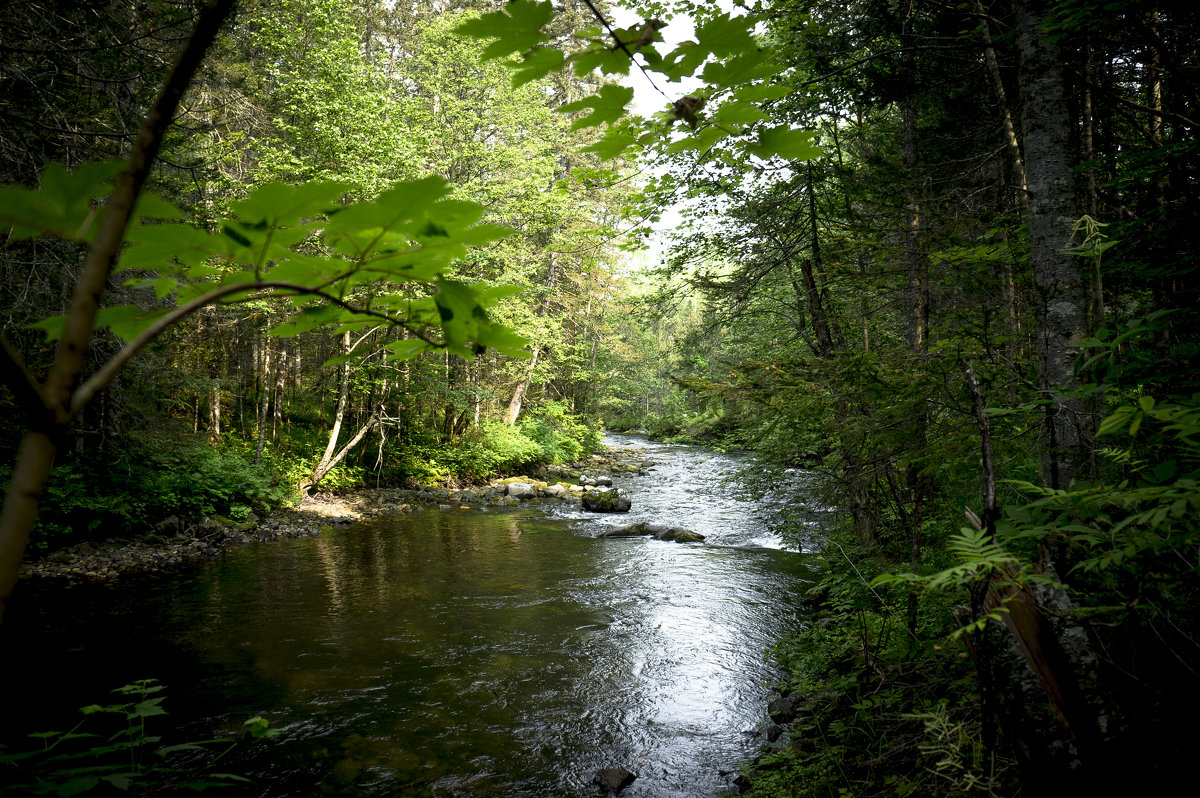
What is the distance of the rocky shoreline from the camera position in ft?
25.7

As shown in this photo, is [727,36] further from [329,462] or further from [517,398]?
[517,398]

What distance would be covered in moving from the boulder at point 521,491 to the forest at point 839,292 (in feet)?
16.8

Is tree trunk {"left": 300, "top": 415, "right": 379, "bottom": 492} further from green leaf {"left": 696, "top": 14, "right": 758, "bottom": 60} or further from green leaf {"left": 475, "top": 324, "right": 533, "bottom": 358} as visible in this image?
green leaf {"left": 696, "top": 14, "right": 758, "bottom": 60}

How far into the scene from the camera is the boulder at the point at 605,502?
14.0 meters

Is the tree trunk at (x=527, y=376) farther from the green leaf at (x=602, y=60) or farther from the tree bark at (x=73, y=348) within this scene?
the tree bark at (x=73, y=348)

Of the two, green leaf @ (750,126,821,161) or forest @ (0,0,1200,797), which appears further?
green leaf @ (750,126,821,161)

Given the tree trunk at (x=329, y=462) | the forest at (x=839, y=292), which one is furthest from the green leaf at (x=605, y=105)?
the tree trunk at (x=329, y=462)

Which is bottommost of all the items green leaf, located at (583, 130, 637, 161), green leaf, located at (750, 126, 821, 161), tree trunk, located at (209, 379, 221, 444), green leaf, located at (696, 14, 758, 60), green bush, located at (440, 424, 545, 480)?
green bush, located at (440, 424, 545, 480)

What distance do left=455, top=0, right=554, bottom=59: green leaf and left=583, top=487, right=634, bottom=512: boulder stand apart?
13.4 m

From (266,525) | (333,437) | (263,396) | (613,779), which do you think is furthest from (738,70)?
(263,396)

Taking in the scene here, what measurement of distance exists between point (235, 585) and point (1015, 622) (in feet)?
30.2

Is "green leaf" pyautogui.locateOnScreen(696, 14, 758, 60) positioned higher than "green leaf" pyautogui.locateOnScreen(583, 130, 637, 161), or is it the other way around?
"green leaf" pyautogui.locateOnScreen(696, 14, 758, 60)

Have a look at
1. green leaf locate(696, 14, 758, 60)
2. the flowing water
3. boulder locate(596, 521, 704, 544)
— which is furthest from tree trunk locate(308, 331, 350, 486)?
green leaf locate(696, 14, 758, 60)

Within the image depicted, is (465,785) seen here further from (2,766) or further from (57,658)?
(57,658)
